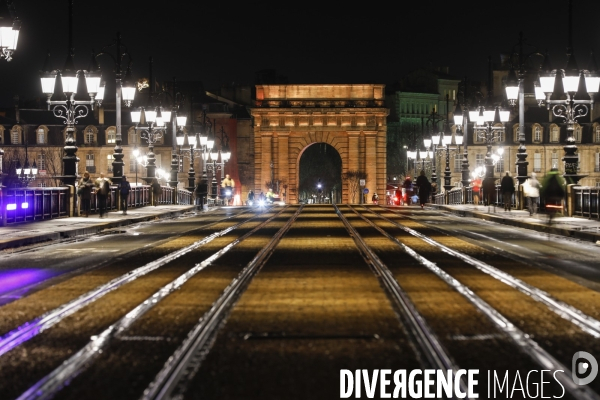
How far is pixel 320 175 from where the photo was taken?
436 feet

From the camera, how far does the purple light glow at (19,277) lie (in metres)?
13.4

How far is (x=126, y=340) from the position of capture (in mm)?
8734

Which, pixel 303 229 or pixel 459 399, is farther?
pixel 303 229

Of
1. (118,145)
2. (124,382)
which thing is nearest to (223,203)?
(118,145)

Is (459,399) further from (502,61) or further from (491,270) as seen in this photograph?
(502,61)

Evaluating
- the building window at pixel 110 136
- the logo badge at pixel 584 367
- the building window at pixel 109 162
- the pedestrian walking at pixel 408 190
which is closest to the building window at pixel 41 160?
the building window at pixel 109 162

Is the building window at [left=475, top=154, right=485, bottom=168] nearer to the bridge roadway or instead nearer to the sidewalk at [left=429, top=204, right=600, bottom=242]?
the sidewalk at [left=429, top=204, right=600, bottom=242]

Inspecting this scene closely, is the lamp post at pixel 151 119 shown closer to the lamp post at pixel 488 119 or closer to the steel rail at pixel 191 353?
the lamp post at pixel 488 119

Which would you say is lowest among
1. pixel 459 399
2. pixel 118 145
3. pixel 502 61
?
pixel 459 399

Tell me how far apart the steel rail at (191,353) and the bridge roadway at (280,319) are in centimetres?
2

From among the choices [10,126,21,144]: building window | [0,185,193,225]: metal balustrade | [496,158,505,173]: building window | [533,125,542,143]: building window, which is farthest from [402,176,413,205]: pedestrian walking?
[10,126,21,144]: building window

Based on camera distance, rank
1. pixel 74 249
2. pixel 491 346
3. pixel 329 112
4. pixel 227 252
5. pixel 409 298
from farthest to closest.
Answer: pixel 329 112
pixel 74 249
pixel 227 252
pixel 409 298
pixel 491 346

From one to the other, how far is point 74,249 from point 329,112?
275 feet

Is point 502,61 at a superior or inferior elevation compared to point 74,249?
superior
